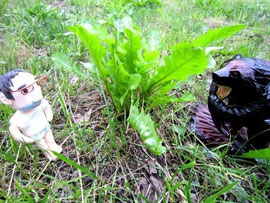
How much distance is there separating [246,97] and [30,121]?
108 centimetres

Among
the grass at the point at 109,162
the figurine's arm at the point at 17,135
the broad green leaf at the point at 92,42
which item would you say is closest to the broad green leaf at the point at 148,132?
the grass at the point at 109,162

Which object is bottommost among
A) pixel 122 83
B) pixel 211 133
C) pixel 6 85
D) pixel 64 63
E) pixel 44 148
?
pixel 211 133

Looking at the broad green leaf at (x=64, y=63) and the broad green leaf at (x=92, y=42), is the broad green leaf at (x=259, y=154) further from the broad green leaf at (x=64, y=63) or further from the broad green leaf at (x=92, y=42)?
the broad green leaf at (x=64, y=63)

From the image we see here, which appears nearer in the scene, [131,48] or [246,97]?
[246,97]

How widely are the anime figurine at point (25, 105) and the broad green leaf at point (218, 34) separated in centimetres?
89

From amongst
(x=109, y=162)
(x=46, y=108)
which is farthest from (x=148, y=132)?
(x=46, y=108)

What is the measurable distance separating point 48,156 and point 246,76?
1.09 m

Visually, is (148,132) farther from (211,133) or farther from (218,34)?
(218,34)

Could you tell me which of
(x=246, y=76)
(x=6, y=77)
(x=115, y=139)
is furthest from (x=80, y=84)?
(x=246, y=76)

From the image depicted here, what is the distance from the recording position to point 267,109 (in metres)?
1.08

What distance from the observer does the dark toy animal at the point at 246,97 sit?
1.09m

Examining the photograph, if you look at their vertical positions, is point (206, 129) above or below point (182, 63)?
below

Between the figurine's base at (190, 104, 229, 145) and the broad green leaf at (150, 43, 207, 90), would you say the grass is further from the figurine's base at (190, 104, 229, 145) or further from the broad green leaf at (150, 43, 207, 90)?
the broad green leaf at (150, 43, 207, 90)

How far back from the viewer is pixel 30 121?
1.08 metres
